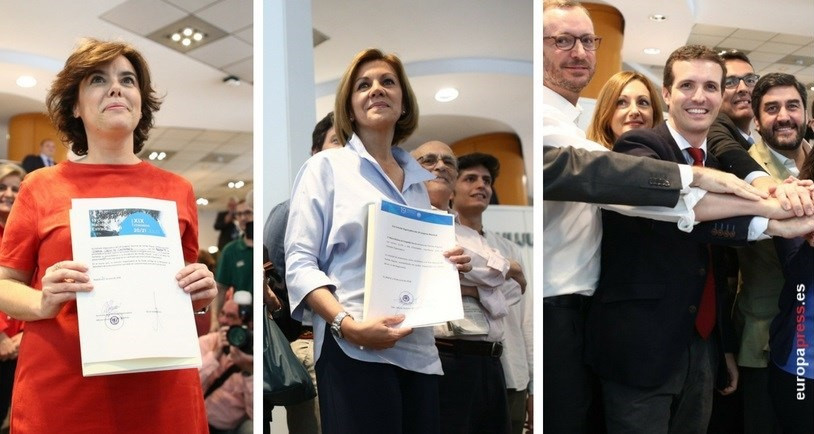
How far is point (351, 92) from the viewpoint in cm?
254

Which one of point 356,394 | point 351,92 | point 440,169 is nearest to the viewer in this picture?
point 356,394

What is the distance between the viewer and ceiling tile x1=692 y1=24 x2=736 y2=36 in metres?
2.87

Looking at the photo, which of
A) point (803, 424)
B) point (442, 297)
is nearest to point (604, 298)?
point (442, 297)

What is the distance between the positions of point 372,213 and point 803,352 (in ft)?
4.59

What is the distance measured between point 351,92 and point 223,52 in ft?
1.83

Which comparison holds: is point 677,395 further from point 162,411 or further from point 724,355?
point 162,411

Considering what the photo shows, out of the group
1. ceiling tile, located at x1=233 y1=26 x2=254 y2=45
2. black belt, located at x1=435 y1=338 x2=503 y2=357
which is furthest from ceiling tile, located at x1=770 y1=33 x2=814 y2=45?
ceiling tile, located at x1=233 y1=26 x2=254 y2=45

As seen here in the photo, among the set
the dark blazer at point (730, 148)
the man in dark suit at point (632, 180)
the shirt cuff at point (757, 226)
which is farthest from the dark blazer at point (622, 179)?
the dark blazer at point (730, 148)

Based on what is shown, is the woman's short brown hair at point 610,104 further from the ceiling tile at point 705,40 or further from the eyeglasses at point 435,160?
the eyeglasses at point 435,160

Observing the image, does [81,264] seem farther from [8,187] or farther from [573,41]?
[573,41]

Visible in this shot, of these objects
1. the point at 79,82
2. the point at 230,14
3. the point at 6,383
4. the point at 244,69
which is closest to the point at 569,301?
the point at 244,69

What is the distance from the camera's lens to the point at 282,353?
8.40 feet

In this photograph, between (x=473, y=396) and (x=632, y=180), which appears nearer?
(x=632, y=180)

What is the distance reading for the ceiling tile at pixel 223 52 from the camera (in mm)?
2807
